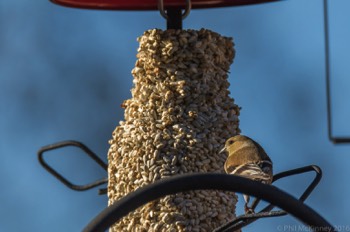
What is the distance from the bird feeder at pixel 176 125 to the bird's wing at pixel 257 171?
44mm

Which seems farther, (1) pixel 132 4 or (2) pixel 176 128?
(1) pixel 132 4

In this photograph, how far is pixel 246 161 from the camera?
2859mm

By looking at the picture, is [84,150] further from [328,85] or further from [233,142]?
[328,85]

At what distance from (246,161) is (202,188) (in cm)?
79

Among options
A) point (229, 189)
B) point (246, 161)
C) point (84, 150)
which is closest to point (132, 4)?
point (84, 150)

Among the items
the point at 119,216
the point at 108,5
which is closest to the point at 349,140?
the point at 119,216

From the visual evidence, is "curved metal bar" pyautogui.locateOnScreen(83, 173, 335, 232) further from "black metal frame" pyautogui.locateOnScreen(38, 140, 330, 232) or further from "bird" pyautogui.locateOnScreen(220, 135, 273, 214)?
"bird" pyautogui.locateOnScreen(220, 135, 273, 214)

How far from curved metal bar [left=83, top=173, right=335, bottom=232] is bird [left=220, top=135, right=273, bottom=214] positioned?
54 centimetres

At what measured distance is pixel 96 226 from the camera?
2.02m

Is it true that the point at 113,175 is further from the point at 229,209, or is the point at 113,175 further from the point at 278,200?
the point at 278,200

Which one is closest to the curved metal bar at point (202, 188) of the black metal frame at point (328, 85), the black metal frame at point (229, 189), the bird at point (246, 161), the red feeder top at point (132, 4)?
the black metal frame at point (229, 189)

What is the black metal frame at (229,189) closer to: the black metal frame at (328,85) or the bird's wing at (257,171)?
the bird's wing at (257,171)

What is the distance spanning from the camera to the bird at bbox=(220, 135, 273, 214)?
2725 millimetres

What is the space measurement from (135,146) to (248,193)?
2.38ft
